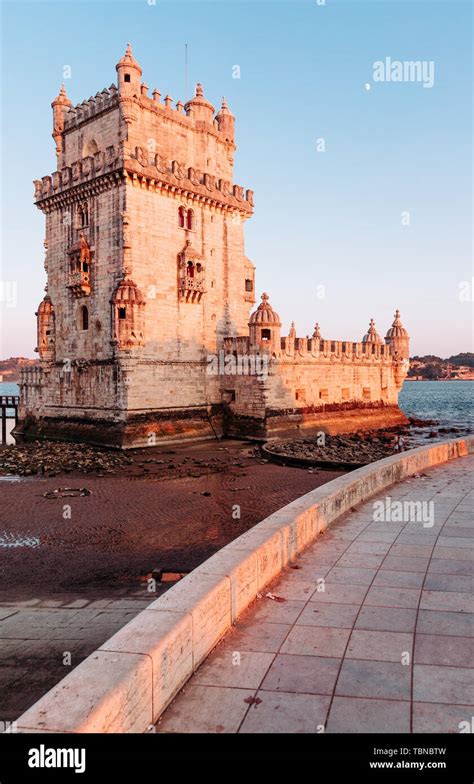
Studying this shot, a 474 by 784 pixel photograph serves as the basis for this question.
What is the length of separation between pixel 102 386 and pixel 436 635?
27.0m

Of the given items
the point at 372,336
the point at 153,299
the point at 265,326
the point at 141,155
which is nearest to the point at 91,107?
the point at 141,155

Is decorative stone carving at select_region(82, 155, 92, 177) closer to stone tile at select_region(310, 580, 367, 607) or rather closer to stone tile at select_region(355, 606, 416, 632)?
stone tile at select_region(310, 580, 367, 607)

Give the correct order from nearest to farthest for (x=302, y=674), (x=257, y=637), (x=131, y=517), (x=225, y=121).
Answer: (x=302, y=674)
(x=257, y=637)
(x=131, y=517)
(x=225, y=121)

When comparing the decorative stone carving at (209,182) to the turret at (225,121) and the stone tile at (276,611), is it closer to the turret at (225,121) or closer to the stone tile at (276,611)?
the turret at (225,121)

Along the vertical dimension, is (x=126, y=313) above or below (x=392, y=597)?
above

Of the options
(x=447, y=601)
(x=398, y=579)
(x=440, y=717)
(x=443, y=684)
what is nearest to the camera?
(x=440, y=717)

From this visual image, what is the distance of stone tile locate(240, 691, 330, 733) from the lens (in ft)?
12.4

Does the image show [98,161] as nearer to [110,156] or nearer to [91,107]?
[110,156]

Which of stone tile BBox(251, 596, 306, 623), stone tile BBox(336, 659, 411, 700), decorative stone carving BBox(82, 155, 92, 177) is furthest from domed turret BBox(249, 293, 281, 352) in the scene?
stone tile BBox(336, 659, 411, 700)

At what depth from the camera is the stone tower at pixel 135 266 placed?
29.2 m

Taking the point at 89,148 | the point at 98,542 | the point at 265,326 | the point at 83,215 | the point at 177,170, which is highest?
the point at 89,148

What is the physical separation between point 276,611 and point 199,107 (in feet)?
114

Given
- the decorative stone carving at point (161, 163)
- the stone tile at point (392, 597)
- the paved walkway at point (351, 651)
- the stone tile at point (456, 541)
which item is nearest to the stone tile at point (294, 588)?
the paved walkway at point (351, 651)

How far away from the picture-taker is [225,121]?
35938 millimetres
